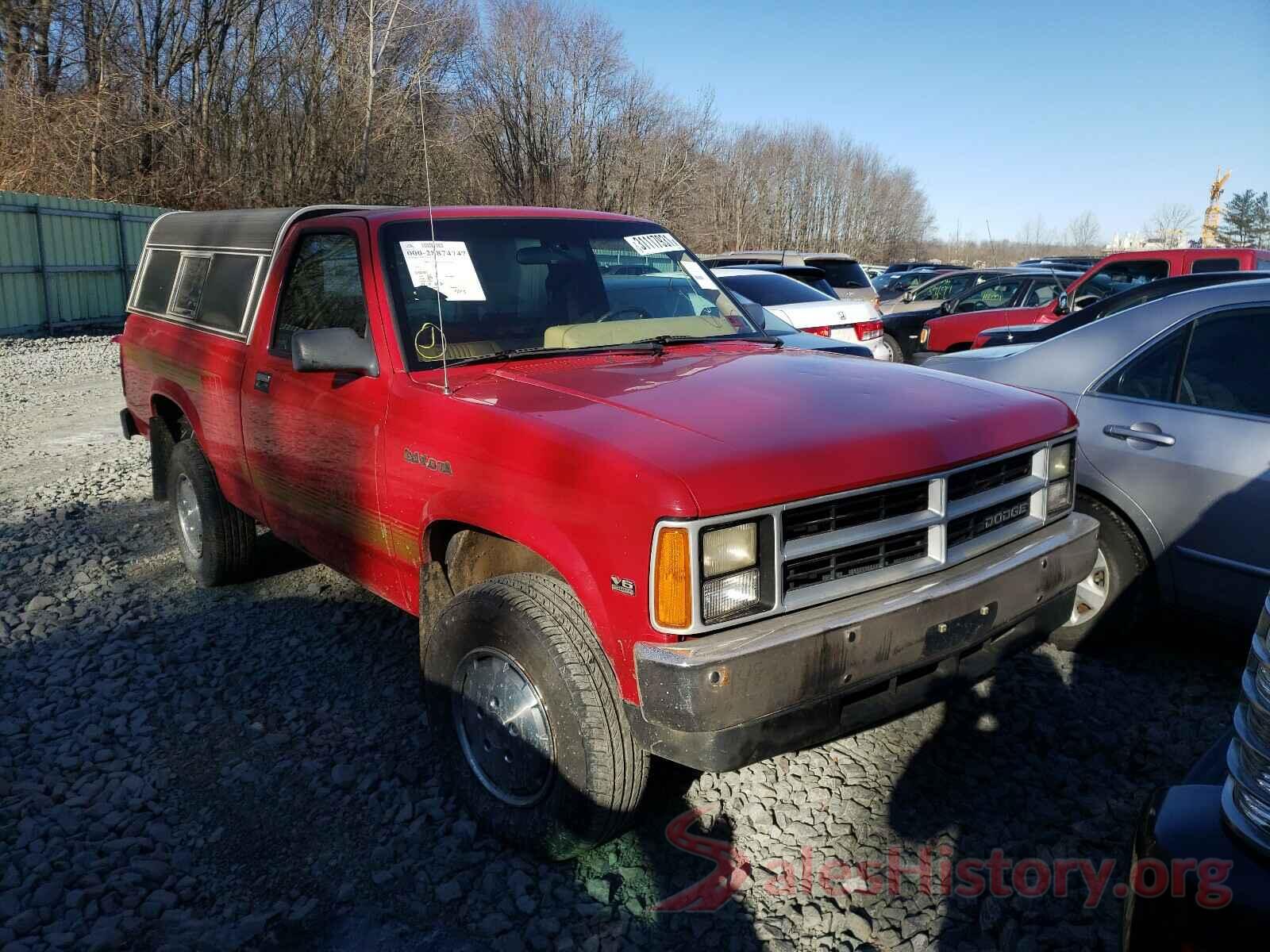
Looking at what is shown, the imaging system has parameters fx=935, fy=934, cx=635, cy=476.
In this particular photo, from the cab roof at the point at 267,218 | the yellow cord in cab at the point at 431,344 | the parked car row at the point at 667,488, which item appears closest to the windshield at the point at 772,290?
the parked car row at the point at 667,488

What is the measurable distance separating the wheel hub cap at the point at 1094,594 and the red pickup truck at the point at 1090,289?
23.7ft

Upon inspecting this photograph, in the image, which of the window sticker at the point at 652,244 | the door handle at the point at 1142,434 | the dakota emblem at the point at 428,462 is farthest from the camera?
the window sticker at the point at 652,244

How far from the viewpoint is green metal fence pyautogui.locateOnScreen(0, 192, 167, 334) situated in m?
17.0

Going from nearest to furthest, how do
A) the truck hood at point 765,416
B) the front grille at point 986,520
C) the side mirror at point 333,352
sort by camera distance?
1. the truck hood at point 765,416
2. the front grille at point 986,520
3. the side mirror at point 333,352

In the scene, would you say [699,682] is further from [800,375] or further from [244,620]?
[244,620]

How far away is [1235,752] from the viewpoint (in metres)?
1.52

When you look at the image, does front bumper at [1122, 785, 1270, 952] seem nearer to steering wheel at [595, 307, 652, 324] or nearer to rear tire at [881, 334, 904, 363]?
steering wheel at [595, 307, 652, 324]

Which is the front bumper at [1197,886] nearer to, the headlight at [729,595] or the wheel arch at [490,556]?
the headlight at [729,595]

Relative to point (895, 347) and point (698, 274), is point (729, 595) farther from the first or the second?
point (895, 347)

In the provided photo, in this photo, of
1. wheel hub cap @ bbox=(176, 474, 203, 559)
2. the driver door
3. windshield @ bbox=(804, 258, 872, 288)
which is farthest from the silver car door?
windshield @ bbox=(804, 258, 872, 288)

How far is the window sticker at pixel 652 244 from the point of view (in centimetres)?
429

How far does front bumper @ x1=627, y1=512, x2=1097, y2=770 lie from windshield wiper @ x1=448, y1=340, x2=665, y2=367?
4.77 feet

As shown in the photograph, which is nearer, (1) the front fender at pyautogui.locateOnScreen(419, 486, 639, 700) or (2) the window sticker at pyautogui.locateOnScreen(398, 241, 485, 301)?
(1) the front fender at pyautogui.locateOnScreen(419, 486, 639, 700)

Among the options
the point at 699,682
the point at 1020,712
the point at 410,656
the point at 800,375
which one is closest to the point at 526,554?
the point at 699,682
